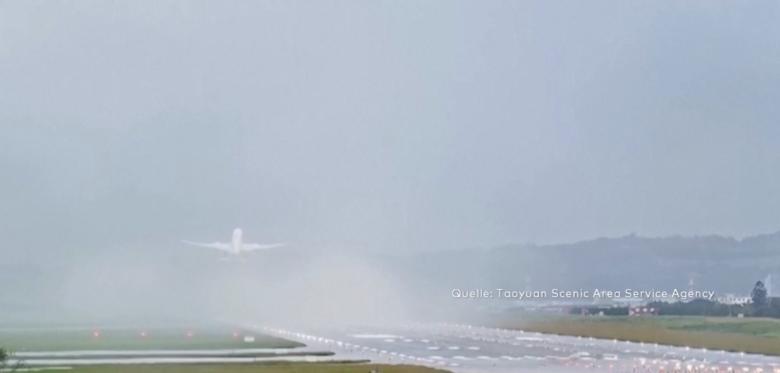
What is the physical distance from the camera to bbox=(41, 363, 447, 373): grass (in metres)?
62.7

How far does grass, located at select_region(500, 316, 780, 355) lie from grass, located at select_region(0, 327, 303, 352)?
32240 mm

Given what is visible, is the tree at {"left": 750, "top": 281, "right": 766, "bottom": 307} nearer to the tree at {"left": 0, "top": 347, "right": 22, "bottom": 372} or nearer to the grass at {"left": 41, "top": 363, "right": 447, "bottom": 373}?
the grass at {"left": 41, "top": 363, "right": 447, "bottom": 373}

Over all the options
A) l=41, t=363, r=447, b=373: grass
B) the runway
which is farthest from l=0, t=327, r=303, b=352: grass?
l=41, t=363, r=447, b=373: grass

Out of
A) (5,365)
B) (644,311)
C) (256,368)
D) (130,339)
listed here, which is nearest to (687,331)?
(130,339)

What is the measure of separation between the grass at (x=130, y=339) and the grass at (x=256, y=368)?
1766 cm

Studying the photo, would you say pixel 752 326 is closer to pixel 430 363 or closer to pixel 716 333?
pixel 716 333

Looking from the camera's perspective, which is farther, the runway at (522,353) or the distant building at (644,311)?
the distant building at (644,311)

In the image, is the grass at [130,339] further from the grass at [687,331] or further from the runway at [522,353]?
the grass at [687,331]

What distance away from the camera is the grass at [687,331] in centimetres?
9344

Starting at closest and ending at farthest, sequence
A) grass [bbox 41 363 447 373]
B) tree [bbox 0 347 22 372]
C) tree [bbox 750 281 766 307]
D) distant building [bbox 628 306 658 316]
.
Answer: tree [bbox 0 347 22 372] < grass [bbox 41 363 447 373] < tree [bbox 750 281 766 307] < distant building [bbox 628 306 658 316]

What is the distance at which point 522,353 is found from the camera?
79312 millimetres

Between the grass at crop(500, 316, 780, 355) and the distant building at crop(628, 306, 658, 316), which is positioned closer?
the grass at crop(500, 316, 780, 355)

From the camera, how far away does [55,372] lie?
202 ft

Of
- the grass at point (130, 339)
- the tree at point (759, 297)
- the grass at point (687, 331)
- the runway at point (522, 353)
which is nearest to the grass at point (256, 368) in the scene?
the runway at point (522, 353)
